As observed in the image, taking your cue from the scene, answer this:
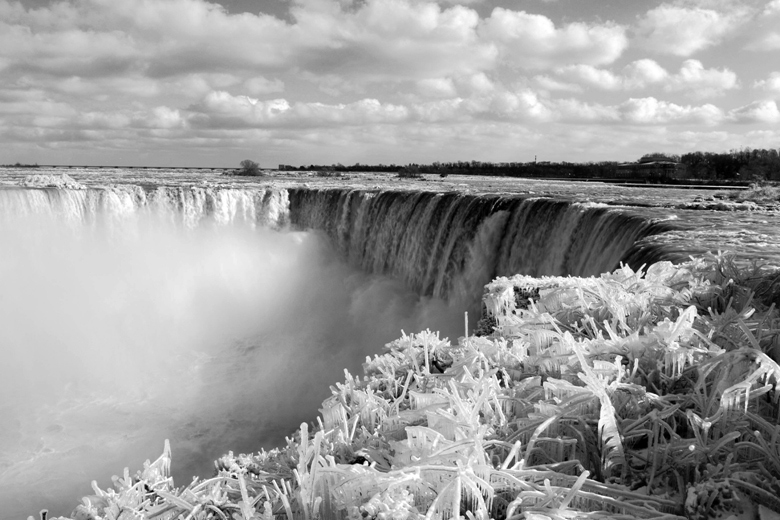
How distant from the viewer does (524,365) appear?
2.35 meters

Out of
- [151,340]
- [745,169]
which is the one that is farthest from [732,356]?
[745,169]

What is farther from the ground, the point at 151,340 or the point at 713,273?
the point at 713,273

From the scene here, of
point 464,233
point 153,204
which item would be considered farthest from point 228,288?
point 464,233

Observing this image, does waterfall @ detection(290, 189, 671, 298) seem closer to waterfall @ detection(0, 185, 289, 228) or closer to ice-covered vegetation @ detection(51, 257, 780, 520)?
waterfall @ detection(0, 185, 289, 228)

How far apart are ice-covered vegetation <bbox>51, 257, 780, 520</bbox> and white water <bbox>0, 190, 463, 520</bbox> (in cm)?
1255

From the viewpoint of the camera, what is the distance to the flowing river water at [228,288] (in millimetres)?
12828

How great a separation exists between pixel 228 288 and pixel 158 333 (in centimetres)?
415

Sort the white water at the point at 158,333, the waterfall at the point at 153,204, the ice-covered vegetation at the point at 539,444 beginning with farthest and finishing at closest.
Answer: the waterfall at the point at 153,204
the white water at the point at 158,333
the ice-covered vegetation at the point at 539,444

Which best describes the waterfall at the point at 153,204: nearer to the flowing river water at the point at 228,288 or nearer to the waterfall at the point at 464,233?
the flowing river water at the point at 228,288

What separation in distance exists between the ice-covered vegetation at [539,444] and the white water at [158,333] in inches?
494

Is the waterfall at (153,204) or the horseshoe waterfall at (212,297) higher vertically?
the waterfall at (153,204)

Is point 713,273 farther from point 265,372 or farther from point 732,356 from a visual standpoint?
point 265,372

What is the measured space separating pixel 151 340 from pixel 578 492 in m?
23.0

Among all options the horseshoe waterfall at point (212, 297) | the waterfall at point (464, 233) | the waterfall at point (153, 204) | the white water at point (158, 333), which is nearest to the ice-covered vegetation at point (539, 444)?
the waterfall at point (464, 233)
